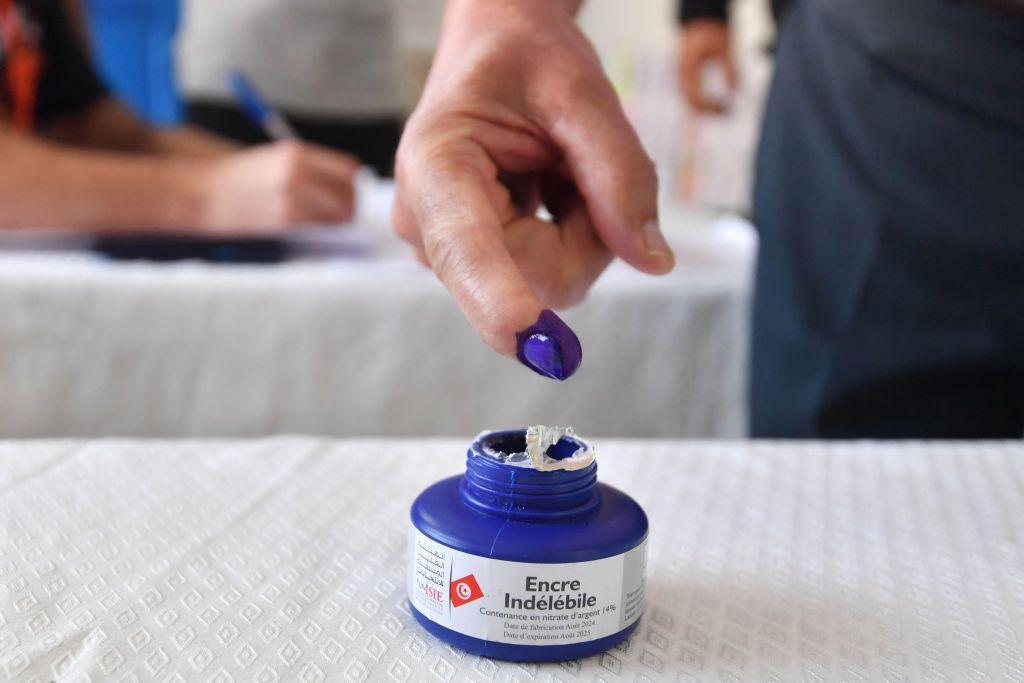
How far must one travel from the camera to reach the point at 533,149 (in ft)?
1.77

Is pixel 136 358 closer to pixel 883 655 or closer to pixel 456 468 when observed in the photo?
pixel 456 468

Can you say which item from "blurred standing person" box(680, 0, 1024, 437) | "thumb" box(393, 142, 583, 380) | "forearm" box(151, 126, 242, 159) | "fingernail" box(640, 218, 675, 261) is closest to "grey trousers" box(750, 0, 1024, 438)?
"blurred standing person" box(680, 0, 1024, 437)

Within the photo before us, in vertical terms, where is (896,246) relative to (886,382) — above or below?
above

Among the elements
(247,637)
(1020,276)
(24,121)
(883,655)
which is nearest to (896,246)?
(1020,276)

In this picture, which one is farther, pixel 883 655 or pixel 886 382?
pixel 886 382

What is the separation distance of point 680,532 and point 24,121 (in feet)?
3.68

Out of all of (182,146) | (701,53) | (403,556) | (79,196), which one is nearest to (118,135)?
(182,146)

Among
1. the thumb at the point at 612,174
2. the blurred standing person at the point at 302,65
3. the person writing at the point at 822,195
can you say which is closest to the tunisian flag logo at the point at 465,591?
the person writing at the point at 822,195

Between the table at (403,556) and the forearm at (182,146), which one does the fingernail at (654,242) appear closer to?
the table at (403,556)

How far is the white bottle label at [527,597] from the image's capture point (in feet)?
1.21

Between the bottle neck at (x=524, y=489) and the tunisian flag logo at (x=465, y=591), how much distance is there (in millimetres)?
31

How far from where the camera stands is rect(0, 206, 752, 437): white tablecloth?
2.86 ft

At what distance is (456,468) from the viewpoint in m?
0.58

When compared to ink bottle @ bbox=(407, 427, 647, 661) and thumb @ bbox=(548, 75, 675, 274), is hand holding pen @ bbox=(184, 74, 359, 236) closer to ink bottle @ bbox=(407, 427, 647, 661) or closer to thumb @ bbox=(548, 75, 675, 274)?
thumb @ bbox=(548, 75, 675, 274)
